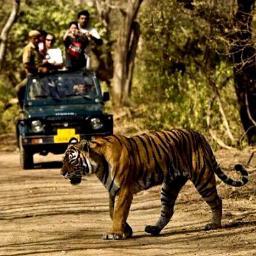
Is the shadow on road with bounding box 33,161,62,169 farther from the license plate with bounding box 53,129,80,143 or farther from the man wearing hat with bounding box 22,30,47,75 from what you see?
the man wearing hat with bounding box 22,30,47,75

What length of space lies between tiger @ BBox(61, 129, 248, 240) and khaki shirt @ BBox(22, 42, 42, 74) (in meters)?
8.46

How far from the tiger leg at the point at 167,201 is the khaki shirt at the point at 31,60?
8.48 m

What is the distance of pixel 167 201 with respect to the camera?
9.81 meters

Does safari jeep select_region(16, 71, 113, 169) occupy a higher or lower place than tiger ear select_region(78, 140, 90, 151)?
lower

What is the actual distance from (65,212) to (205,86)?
8898mm

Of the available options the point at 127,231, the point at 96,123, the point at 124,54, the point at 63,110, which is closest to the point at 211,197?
the point at 127,231

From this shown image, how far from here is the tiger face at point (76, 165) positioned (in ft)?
30.2

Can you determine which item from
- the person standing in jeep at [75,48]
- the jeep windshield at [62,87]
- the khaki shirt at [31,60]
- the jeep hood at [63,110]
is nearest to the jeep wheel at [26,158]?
the jeep hood at [63,110]

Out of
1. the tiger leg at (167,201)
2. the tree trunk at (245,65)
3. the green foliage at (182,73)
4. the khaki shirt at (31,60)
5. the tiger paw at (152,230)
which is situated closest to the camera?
the tiger paw at (152,230)

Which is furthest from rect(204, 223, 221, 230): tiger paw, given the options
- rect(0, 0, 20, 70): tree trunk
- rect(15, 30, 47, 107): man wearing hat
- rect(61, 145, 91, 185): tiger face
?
rect(0, 0, 20, 70): tree trunk

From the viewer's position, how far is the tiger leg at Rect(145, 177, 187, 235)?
31.7 feet

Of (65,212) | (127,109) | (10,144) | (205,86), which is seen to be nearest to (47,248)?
(65,212)

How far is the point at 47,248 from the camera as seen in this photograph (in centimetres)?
878

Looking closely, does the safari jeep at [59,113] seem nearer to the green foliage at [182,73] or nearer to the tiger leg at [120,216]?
the green foliage at [182,73]
